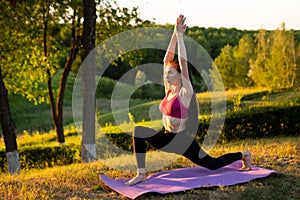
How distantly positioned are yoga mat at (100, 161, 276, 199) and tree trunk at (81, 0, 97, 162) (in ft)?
10.7

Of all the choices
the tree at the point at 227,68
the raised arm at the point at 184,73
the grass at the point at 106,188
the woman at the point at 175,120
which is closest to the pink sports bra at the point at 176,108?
the woman at the point at 175,120

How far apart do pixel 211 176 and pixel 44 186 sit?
2399mm

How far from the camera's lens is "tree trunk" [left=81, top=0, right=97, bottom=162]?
374 inches

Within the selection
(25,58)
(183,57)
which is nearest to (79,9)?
(25,58)

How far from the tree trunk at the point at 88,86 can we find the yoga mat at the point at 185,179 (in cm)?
328

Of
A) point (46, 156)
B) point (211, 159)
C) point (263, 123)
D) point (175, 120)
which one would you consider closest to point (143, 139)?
point (175, 120)

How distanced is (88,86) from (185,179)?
3.91 metres

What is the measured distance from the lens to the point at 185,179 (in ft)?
20.9

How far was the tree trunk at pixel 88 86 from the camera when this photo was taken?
31.2 ft

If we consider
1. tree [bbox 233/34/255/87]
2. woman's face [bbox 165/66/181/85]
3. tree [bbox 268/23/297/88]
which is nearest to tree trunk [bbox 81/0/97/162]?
woman's face [bbox 165/66/181/85]

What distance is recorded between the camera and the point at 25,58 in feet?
45.5

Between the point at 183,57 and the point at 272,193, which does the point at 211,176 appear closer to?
the point at 272,193

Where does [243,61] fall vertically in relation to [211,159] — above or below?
above

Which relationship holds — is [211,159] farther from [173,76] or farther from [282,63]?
[282,63]
